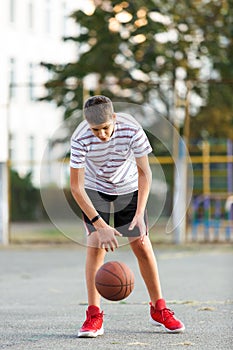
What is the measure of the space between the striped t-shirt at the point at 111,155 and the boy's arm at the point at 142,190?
0.19ft

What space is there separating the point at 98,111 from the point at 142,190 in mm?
597

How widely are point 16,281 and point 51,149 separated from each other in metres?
8.83

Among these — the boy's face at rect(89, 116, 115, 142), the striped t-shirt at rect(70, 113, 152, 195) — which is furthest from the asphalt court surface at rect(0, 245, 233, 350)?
the boy's face at rect(89, 116, 115, 142)

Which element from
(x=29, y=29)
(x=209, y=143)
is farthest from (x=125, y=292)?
(x=29, y=29)

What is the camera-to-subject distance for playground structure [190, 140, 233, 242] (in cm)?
1841

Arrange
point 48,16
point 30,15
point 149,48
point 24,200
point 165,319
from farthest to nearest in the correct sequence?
1. point 48,16
2. point 30,15
3. point 24,200
4. point 149,48
5. point 165,319

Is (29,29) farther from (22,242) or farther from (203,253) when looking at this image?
(203,253)

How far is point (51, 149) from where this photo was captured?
20.0 m

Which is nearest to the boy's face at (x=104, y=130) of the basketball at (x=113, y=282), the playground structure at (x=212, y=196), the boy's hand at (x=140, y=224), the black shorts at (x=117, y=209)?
the black shorts at (x=117, y=209)

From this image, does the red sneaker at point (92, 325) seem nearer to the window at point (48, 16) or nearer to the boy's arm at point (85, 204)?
the boy's arm at point (85, 204)

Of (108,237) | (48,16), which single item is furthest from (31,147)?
(108,237)

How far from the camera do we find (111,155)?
6.76m

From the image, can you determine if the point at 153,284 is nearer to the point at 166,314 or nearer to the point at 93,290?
the point at 166,314

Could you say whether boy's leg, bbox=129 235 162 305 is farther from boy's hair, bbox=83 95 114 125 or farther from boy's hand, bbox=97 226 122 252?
boy's hair, bbox=83 95 114 125
